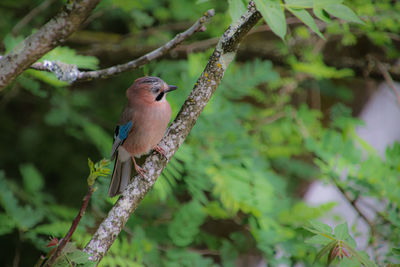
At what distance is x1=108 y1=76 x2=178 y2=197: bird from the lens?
235cm

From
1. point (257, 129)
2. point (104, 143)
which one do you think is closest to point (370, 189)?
point (257, 129)

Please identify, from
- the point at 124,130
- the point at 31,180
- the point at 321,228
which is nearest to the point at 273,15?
the point at 321,228

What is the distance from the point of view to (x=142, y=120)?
7.80 ft

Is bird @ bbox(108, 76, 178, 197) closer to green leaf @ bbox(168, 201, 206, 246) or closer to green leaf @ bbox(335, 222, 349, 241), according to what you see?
green leaf @ bbox(168, 201, 206, 246)

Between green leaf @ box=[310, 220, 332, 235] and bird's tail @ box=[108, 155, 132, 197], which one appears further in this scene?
bird's tail @ box=[108, 155, 132, 197]

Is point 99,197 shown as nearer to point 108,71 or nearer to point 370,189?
point 108,71

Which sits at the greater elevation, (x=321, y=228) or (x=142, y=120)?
(x=142, y=120)

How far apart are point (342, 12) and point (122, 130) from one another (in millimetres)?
1479

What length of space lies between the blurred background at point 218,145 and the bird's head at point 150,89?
0.12m

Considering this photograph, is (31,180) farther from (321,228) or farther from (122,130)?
(321,228)

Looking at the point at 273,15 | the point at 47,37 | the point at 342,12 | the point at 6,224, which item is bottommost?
the point at 6,224

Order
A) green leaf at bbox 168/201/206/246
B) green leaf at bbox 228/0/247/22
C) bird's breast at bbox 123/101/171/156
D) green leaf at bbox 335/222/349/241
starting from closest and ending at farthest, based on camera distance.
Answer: green leaf at bbox 228/0/247/22 < green leaf at bbox 335/222/349/241 < bird's breast at bbox 123/101/171/156 < green leaf at bbox 168/201/206/246

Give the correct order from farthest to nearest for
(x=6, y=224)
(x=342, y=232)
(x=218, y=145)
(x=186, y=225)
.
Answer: (x=218, y=145)
(x=186, y=225)
(x=6, y=224)
(x=342, y=232)

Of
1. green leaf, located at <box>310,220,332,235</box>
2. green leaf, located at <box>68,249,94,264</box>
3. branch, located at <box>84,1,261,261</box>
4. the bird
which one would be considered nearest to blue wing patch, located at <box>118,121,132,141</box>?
the bird
